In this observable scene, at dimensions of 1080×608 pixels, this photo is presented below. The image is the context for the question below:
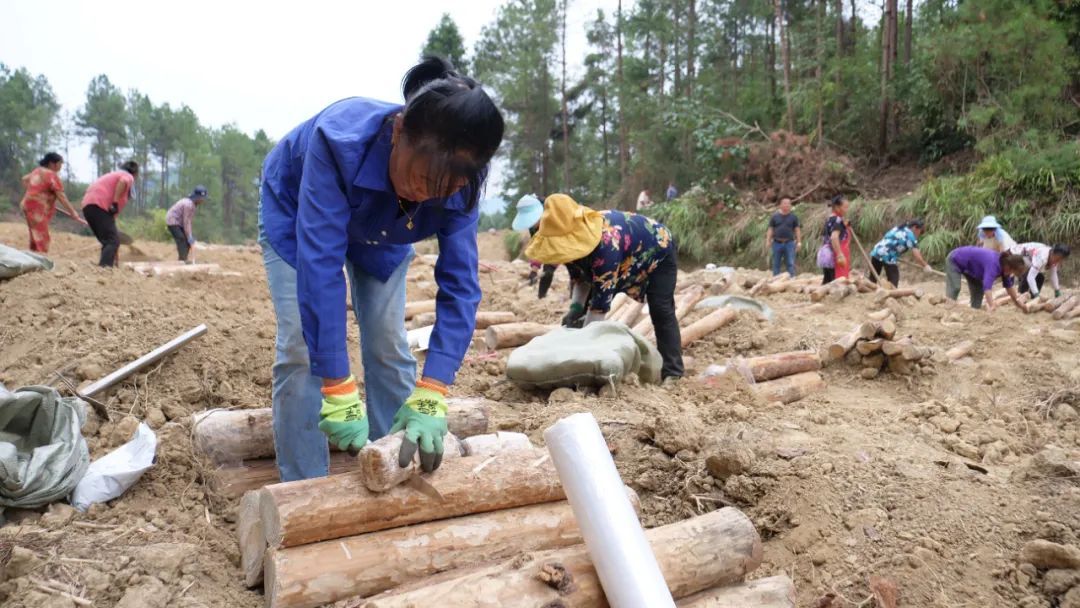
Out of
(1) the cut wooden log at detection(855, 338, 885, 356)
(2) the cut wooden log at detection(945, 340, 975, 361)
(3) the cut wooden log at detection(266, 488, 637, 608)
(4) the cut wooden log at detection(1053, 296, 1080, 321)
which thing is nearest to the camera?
(3) the cut wooden log at detection(266, 488, 637, 608)

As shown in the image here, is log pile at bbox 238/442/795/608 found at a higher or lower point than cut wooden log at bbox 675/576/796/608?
higher

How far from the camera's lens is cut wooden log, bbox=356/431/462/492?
6.29 feet

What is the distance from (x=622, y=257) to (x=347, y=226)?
2.60m

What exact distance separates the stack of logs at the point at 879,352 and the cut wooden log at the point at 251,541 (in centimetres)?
423

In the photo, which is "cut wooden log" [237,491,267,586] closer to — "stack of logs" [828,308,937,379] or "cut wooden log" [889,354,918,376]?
"stack of logs" [828,308,937,379]

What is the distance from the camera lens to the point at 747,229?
1611 cm

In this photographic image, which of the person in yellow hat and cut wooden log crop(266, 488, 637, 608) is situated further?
the person in yellow hat

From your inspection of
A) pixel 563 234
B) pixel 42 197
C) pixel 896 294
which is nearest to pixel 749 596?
pixel 563 234

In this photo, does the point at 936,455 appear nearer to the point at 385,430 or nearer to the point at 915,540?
the point at 915,540

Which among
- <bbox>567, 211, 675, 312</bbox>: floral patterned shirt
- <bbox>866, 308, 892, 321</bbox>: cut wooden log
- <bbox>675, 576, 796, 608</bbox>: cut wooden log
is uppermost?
<bbox>567, 211, 675, 312</bbox>: floral patterned shirt

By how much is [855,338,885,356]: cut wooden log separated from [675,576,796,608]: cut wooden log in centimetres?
337

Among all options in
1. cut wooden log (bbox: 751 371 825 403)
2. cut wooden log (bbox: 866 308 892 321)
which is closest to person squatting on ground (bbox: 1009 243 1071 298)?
cut wooden log (bbox: 866 308 892 321)

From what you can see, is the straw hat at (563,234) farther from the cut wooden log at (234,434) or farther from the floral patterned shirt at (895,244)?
the floral patterned shirt at (895,244)

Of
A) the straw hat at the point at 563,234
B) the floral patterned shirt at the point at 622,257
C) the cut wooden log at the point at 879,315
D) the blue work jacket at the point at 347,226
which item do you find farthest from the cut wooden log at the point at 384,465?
the cut wooden log at the point at 879,315
